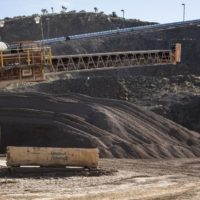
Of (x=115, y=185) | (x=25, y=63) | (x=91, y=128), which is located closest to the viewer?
(x=115, y=185)

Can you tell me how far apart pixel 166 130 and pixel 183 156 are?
3872 millimetres

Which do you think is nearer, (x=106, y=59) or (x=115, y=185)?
(x=115, y=185)

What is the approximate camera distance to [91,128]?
100 ft

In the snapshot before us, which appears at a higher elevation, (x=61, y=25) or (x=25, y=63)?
(x=25, y=63)

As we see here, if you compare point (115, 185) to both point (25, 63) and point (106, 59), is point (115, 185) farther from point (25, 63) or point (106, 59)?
point (106, 59)

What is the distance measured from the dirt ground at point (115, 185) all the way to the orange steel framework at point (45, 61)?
5478mm

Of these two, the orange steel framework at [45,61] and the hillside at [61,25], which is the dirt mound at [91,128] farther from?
the hillside at [61,25]

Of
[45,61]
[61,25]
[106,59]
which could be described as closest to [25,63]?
[45,61]

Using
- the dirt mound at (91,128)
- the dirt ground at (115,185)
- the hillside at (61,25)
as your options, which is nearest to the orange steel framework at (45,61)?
the dirt mound at (91,128)

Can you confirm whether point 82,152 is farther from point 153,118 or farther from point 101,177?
point 153,118

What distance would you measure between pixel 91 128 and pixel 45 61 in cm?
471

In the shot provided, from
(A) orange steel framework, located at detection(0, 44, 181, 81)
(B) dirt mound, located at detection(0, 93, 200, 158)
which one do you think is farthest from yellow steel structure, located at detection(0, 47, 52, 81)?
(B) dirt mound, located at detection(0, 93, 200, 158)

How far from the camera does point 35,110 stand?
32.2m

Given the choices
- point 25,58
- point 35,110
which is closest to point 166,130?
point 35,110
